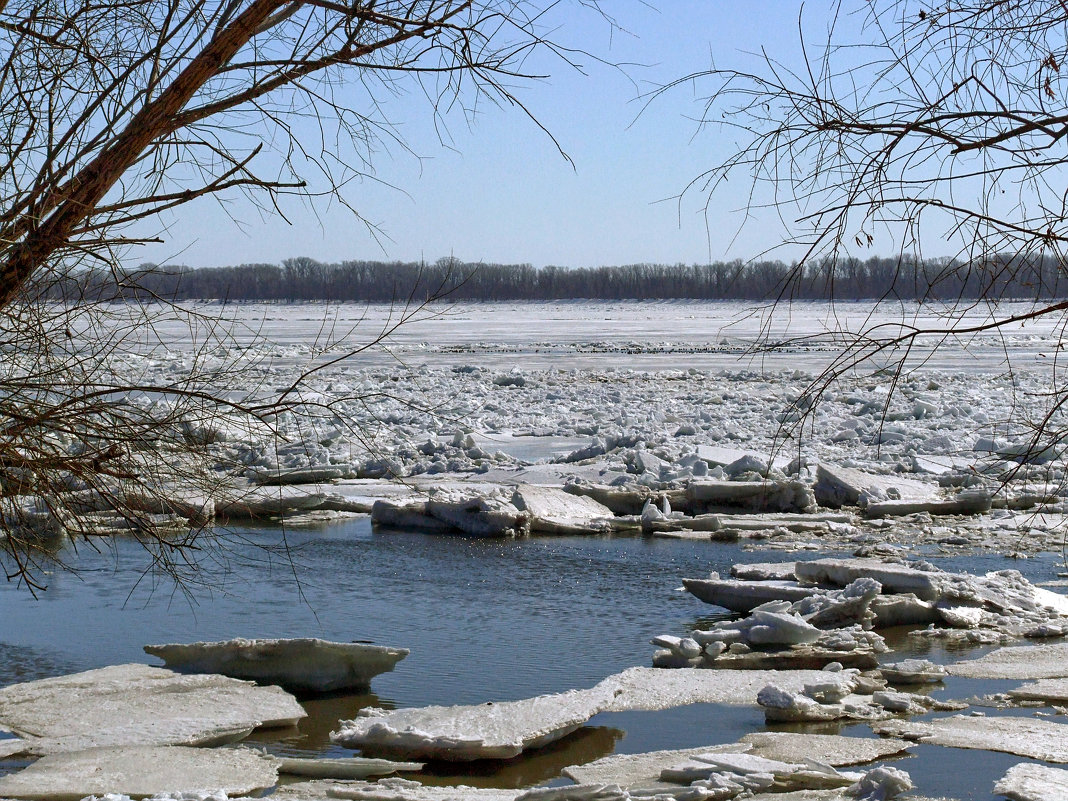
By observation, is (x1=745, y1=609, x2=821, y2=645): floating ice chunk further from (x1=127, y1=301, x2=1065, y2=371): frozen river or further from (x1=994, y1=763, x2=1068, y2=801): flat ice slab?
(x1=127, y1=301, x2=1065, y2=371): frozen river

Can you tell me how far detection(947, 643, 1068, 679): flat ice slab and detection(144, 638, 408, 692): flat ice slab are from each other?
10.2ft

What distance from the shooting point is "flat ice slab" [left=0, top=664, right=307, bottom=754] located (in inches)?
193

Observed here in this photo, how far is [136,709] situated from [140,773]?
2.95ft

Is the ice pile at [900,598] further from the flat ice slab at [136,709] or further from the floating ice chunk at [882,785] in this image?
the flat ice slab at [136,709]

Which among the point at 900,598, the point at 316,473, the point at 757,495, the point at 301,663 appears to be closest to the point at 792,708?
the point at 900,598

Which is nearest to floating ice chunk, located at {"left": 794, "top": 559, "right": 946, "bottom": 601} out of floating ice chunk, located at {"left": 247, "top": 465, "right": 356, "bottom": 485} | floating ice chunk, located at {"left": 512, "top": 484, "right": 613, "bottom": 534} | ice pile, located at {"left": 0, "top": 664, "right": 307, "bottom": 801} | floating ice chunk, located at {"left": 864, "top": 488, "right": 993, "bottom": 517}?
floating ice chunk, located at {"left": 512, "top": 484, "right": 613, "bottom": 534}

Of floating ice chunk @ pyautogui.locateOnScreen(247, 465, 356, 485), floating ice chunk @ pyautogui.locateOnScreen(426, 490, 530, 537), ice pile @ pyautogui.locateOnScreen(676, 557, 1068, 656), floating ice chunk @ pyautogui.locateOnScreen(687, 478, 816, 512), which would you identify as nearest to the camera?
ice pile @ pyautogui.locateOnScreen(676, 557, 1068, 656)

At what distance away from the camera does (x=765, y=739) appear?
4.86 m

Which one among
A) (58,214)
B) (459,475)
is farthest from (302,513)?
(58,214)

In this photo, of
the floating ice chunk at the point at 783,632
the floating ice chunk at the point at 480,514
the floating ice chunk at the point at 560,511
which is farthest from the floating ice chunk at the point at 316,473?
the floating ice chunk at the point at 783,632

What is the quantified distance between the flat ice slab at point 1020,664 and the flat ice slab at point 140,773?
3778 mm

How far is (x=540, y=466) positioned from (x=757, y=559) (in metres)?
3.96

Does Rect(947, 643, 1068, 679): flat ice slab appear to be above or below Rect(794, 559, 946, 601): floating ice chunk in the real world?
below

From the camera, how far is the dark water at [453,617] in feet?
16.6
